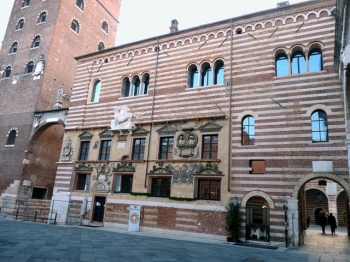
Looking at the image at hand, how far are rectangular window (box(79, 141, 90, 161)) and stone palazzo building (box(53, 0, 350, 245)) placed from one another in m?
0.08

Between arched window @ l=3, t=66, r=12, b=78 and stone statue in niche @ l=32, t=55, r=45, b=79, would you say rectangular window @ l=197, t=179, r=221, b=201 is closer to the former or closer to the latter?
stone statue in niche @ l=32, t=55, r=45, b=79

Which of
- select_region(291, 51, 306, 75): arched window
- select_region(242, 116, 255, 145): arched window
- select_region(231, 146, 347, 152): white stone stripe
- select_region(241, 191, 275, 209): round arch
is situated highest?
select_region(291, 51, 306, 75): arched window

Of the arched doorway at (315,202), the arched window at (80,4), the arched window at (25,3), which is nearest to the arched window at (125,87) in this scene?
the arched window at (80,4)

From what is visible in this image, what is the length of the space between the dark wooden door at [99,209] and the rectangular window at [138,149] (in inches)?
148

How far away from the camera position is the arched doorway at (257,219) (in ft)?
48.0

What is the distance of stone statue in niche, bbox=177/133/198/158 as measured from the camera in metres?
17.3

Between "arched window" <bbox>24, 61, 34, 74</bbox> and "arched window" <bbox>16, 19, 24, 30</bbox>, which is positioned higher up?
"arched window" <bbox>16, 19, 24, 30</bbox>

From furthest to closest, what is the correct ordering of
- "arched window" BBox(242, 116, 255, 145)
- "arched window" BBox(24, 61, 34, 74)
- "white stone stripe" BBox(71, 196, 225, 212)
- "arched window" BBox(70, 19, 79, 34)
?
"arched window" BBox(70, 19, 79, 34)
"arched window" BBox(24, 61, 34, 74)
"arched window" BBox(242, 116, 255, 145)
"white stone stripe" BBox(71, 196, 225, 212)

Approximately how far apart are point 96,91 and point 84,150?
5041 mm

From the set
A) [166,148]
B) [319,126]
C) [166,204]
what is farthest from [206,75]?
[166,204]

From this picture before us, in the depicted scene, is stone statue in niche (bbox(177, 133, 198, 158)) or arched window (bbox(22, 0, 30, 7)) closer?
stone statue in niche (bbox(177, 133, 198, 158))

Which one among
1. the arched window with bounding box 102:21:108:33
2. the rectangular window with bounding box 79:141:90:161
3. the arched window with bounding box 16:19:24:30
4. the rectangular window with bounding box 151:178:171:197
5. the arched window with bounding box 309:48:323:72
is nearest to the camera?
the arched window with bounding box 309:48:323:72

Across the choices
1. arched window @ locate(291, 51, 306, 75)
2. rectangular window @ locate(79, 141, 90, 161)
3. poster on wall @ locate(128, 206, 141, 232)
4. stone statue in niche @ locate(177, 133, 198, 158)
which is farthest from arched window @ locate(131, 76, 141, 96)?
arched window @ locate(291, 51, 306, 75)

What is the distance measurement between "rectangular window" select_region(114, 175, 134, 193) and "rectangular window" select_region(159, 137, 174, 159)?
272 cm
